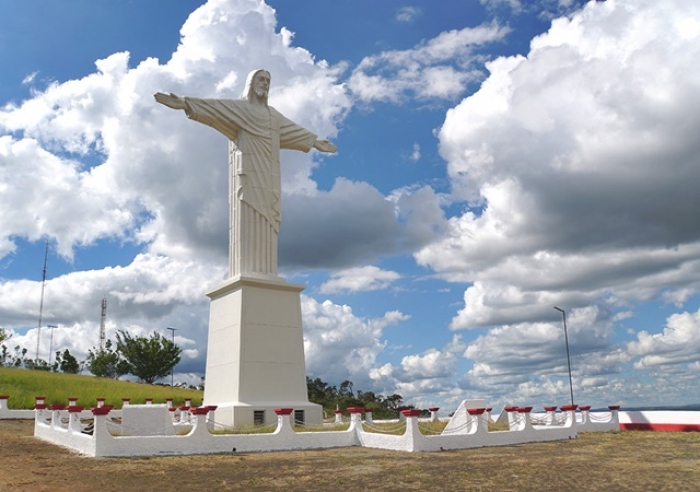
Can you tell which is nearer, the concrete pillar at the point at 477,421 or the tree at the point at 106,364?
the concrete pillar at the point at 477,421

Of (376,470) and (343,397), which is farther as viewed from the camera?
(343,397)

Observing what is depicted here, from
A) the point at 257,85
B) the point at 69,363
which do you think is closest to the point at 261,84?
the point at 257,85

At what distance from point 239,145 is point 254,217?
2315mm

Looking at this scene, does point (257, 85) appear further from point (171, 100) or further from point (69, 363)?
point (69, 363)

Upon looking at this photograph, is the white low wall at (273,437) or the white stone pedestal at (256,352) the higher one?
the white stone pedestal at (256,352)

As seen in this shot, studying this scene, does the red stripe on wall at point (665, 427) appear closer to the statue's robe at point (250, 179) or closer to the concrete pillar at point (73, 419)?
the statue's robe at point (250, 179)

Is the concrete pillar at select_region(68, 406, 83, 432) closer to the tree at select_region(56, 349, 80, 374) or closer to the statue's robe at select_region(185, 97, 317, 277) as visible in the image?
the statue's robe at select_region(185, 97, 317, 277)

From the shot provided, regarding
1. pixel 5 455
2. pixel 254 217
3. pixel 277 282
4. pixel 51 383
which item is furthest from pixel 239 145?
pixel 51 383

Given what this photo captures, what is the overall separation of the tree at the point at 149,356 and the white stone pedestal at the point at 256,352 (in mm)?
28242

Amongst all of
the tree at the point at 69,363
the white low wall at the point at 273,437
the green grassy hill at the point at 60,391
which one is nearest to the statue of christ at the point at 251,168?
the white low wall at the point at 273,437

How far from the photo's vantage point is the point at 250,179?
64.1ft

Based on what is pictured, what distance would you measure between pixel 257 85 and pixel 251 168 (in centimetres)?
283

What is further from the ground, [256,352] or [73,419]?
[256,352]

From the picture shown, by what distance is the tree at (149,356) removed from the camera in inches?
1784
